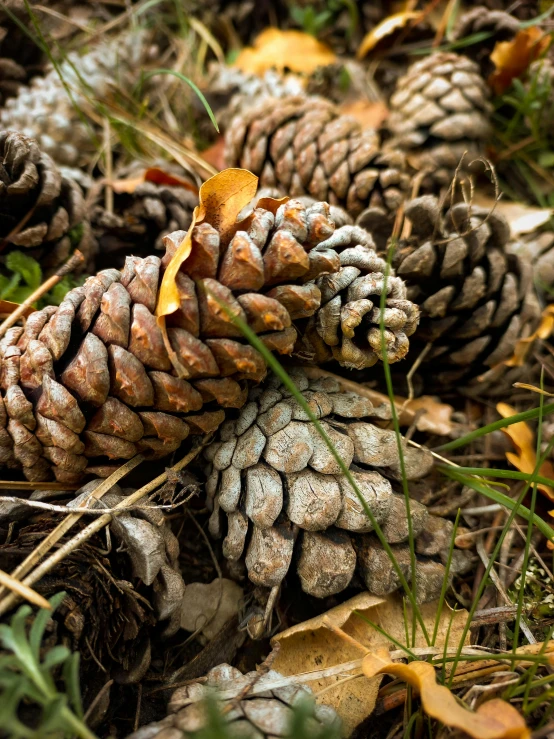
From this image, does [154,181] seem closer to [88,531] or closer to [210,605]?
[88,531]

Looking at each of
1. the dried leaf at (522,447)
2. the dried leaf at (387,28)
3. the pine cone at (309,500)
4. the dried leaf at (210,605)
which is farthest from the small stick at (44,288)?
the dried leaf at (387,28)

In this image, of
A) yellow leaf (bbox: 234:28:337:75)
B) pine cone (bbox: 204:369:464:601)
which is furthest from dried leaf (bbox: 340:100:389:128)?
pine cone (bbox: 204:369:464:601)

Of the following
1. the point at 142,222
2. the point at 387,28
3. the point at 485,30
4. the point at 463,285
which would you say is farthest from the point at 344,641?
the point at 387,28

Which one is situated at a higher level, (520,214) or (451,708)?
(520,214)

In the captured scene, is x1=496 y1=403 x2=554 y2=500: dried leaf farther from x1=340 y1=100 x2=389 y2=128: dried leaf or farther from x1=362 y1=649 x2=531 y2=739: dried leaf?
x1=340 y1=100 x2=389 y2=128: dried leaf

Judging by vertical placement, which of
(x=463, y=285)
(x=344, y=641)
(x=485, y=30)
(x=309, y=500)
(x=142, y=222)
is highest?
(x=485, y=30)

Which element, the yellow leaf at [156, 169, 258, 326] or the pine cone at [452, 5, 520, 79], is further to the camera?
the pine cone at [452, 5, 520, 79]

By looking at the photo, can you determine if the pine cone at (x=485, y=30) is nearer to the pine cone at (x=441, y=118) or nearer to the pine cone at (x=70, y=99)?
the pine cone at (x=441, y=118)

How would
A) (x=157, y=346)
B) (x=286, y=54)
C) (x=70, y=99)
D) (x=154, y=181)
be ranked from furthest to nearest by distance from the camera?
1. (x=286, y=54)
2. (x=70, y=99)
3. (x=154, y=181)
4. (x=157, y=346)
